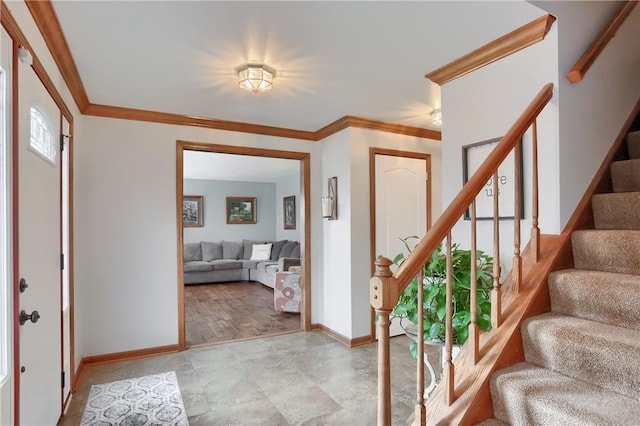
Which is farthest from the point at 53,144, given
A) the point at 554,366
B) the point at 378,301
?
the point at 554,366

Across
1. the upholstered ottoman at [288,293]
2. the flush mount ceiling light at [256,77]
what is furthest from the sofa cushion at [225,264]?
the flush mount ceiling light at [256,77]

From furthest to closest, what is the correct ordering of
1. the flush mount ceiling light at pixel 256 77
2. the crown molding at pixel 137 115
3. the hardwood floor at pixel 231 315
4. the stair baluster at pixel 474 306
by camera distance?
the hardwood floor at pixel 231 315 → the flush mount ceiling light at pixel 256 77 → the crown molding at pixel 137 115 → the stair baluster at pixel 474 306

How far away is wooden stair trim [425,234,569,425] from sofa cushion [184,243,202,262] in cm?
697

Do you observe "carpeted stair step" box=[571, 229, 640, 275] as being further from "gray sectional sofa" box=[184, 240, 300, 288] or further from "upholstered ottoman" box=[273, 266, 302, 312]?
"gray sectional sofa" box=[184, 240, 300, 288]

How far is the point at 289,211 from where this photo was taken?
8.65 m

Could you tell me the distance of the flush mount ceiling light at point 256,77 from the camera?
94.8 inches

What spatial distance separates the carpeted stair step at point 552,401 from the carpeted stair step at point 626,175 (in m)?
1.21

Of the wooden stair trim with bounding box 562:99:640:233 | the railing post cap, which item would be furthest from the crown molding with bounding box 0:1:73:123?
the wooden stair trim with bounding box 562:99:640:233

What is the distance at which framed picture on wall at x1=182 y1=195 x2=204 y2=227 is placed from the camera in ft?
27.2

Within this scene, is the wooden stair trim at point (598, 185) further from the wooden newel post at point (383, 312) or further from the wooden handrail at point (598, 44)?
the wooden newel post at point (383, 312)

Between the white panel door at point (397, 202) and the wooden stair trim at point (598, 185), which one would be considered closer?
the wooden stair trim at point (598, 185)

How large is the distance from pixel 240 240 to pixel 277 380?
6.22m

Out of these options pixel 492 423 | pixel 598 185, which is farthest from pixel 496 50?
pixel 492 423

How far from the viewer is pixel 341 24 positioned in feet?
6.37
